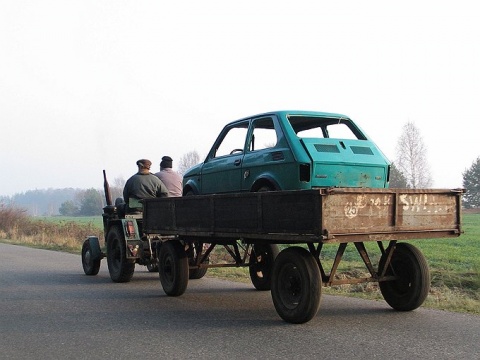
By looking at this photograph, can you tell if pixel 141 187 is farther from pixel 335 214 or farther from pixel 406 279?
pixel 335 214

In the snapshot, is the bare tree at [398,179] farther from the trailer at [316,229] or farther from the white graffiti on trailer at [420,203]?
the white graffiti on trailer at [420,203]

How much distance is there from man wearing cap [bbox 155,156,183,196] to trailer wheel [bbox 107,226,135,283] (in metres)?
1.45

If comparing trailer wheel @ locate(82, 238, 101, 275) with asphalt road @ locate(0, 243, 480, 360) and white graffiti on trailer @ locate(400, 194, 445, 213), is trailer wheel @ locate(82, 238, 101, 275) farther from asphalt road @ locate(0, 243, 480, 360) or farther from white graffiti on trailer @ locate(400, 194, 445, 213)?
white graffiti on trailer @ locate(400, 194, 445, 213)

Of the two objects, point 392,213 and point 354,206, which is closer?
point 354,206

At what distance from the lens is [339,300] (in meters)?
8.27

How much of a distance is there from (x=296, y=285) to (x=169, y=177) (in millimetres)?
5720

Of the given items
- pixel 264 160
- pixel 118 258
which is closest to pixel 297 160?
pixel 264 160

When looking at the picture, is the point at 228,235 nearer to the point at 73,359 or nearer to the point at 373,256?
the point at 73,359

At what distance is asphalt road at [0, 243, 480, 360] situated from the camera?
5.25 m

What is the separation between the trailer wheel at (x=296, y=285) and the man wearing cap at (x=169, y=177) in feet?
17.7

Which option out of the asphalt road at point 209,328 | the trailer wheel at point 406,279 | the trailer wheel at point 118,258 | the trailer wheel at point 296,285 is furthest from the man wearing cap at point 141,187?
the trailer wheel at point 406,279

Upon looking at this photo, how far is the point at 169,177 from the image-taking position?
11672 millimetres

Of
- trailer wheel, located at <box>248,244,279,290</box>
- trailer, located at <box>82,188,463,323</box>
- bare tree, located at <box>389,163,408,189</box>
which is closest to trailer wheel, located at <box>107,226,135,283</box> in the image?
trailer, located at <box>82,188,463,323</box>

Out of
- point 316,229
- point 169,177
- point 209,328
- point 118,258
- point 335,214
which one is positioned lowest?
point 209,328
